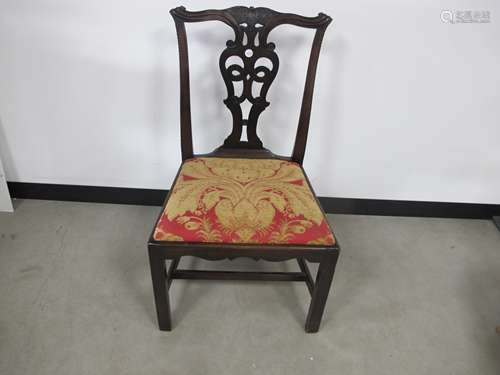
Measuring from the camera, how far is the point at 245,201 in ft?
3.25

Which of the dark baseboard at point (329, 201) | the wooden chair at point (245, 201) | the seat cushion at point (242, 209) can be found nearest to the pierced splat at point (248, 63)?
the wooden chair at point (245, 201)

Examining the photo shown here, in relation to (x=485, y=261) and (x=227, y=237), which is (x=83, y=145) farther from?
(x=485, y=261)

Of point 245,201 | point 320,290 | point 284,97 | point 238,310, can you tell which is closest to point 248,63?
point 284,97

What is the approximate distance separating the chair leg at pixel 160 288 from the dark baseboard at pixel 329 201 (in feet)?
2.60

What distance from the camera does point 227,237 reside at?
91 centimetres

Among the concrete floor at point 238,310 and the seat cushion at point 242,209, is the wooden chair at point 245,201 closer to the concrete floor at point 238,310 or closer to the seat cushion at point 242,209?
the seat cushion at point 242,209

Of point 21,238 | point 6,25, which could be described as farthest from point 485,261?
point 6,25

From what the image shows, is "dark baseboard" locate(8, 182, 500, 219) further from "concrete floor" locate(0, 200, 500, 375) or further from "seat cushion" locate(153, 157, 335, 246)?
"seat cushion" locate(153, 157, 335, 246)

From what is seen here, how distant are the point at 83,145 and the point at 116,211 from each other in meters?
0.38

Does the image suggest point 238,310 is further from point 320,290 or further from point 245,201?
point 245,201

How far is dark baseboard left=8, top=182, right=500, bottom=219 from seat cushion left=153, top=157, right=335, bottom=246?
706mm

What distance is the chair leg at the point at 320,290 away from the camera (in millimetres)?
948

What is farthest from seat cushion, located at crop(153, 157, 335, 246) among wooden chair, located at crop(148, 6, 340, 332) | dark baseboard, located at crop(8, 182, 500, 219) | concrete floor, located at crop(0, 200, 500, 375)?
dark baseboard, located at crop(8, 182, 500, 219)

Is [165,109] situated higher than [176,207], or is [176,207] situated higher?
[165,109]
